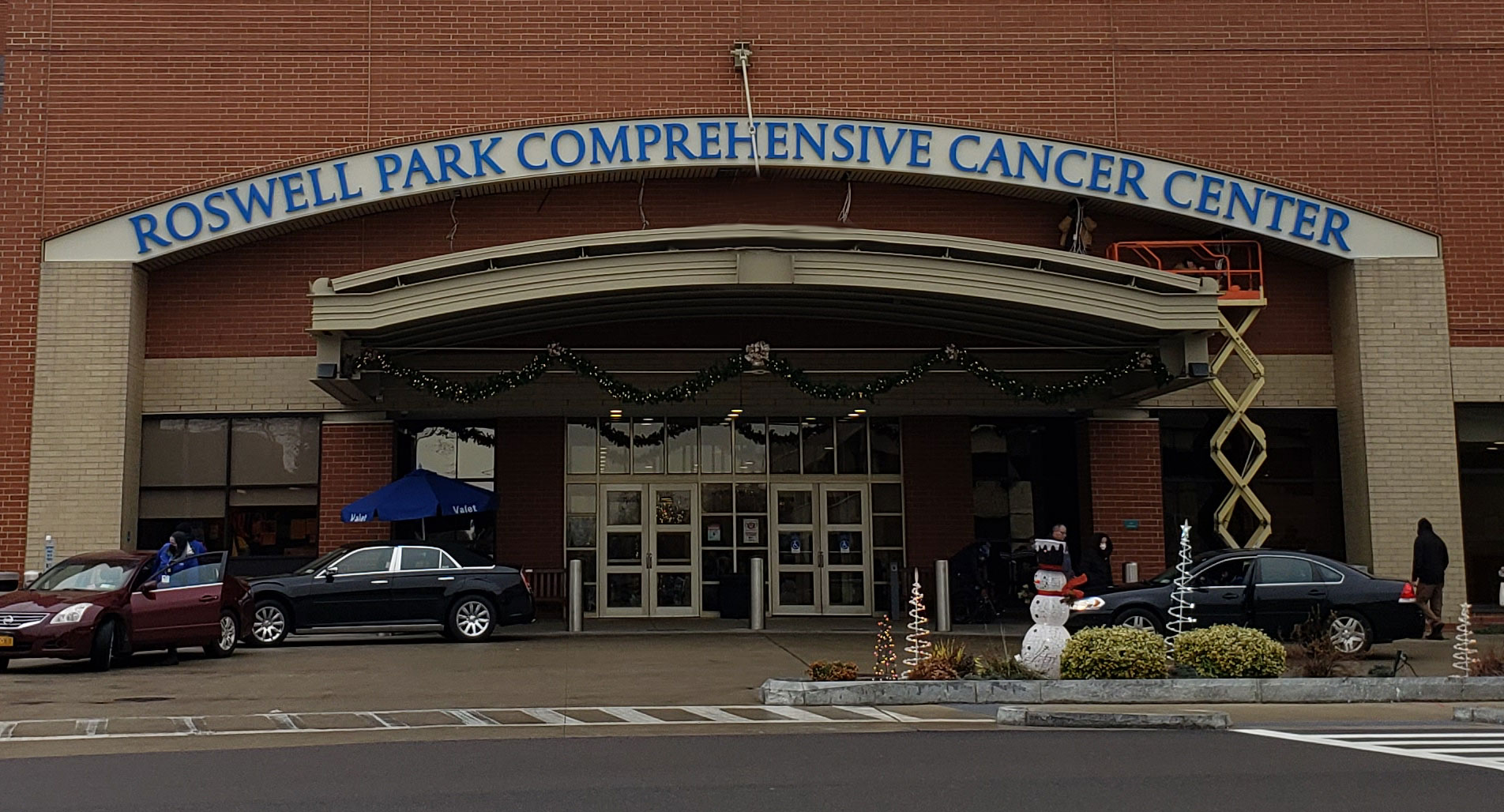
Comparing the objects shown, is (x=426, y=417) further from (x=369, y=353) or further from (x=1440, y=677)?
(x=1440, y=677)

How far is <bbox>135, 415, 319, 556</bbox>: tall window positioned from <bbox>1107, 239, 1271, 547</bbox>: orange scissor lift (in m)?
13.7

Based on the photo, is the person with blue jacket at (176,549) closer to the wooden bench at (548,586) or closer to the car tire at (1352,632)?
the wooden bench at (548,586)

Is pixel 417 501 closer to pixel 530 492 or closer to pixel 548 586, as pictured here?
pixel 530 492

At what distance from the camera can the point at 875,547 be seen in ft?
83.0

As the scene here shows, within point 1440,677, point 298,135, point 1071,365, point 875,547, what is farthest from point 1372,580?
point 298,135

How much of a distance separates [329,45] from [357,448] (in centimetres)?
663

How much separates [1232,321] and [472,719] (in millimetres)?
15861

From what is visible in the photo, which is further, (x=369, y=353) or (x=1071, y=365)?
(x=1071, y=365)

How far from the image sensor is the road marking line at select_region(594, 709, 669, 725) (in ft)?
40.2

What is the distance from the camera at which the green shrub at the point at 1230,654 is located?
13953 mm

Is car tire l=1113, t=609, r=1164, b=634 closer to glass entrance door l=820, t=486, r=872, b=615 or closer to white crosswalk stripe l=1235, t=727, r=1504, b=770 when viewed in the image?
white crosswalk stripe l=1235, t=727, r=1504, b=770

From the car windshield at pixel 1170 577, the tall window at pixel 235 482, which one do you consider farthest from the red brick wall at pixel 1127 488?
the tall window at pixel 235 482

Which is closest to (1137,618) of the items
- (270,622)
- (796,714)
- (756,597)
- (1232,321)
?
(756,597)

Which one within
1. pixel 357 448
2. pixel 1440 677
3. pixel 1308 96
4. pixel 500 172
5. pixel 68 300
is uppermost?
pixel 1308 96
